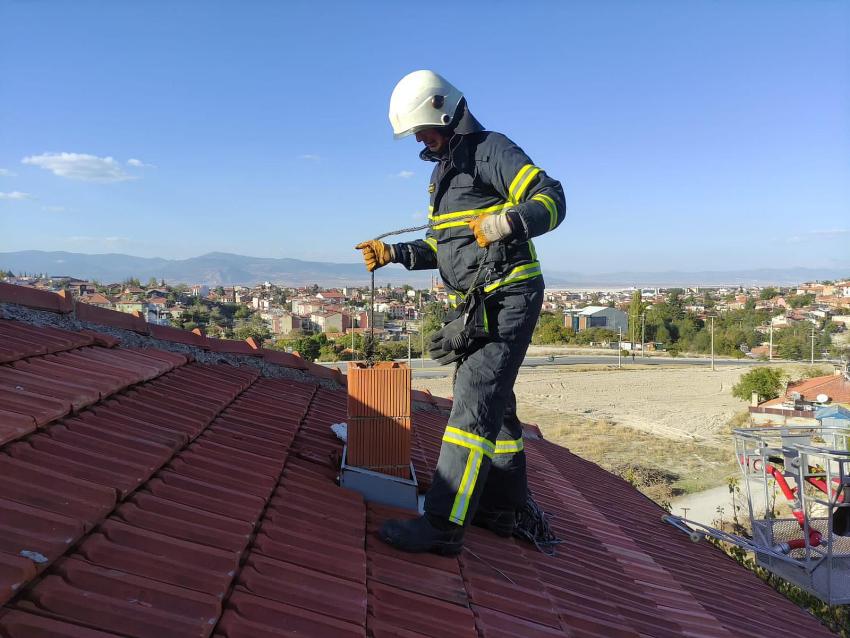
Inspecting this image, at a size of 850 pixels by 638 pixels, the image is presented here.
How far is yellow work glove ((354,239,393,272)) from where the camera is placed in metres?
3.25

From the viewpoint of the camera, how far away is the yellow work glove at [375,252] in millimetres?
3254

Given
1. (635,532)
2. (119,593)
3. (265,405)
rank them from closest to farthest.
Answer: (119,593) → (265,405) → (635,532)

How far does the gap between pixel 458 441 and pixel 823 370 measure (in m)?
49.3

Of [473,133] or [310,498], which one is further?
[473,133]

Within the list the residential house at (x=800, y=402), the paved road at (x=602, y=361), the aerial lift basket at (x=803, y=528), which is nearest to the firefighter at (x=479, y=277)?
the aerial lift basket at (x=803, y=528)

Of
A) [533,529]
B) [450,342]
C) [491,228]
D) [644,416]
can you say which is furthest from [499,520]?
[644,416]

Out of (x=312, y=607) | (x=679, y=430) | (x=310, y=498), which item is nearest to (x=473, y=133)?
(x=310, y=498)

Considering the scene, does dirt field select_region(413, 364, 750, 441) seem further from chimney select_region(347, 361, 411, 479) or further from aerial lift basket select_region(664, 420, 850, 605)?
chimney select_region(347, 361, 411, 479)

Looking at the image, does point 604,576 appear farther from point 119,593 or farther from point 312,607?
point 119,593

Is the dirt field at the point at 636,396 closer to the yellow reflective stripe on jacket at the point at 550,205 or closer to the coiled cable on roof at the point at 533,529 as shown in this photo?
the coiled cable on roof at the point at 533,529

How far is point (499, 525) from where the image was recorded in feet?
9.80

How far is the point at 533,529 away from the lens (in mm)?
3119

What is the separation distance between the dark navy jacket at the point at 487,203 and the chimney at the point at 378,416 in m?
0.52

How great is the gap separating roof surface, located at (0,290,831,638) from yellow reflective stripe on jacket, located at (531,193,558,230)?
4.53ft
